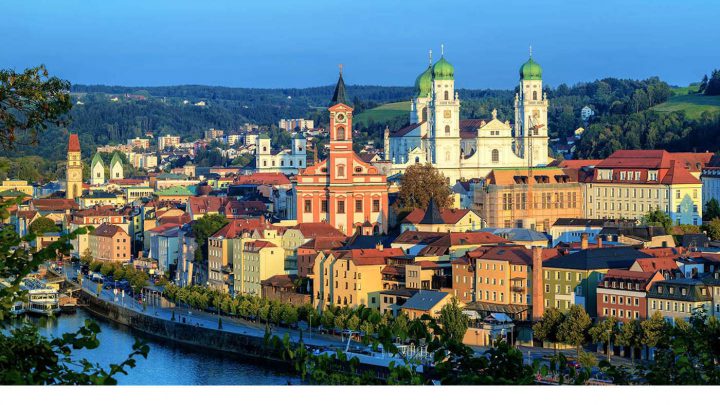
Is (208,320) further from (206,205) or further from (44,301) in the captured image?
(206,205)

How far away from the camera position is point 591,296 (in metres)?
29.5

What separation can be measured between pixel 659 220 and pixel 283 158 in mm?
38330

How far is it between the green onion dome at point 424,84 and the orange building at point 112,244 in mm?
14829

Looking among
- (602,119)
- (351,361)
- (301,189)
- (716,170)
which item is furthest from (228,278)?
(602,119)

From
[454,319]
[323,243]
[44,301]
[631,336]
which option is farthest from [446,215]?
[631,336]

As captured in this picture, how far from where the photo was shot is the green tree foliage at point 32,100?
→ 9.85 meters

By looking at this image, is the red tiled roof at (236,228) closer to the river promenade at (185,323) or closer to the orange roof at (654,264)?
the river promenade at (185,323)

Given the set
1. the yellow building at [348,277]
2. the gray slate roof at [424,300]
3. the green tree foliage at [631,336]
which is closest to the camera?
the green tree foliage at [631,336]

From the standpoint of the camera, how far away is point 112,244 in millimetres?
51000

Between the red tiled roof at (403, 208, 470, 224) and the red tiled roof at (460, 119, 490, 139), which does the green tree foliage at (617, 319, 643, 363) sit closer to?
the red tiled roof at (403, 208, 470, 224)

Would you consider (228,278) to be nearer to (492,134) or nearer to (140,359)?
(140,359)

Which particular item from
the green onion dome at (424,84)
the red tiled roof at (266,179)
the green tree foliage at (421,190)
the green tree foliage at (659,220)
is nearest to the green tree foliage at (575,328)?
the green tree foliage at (659,220)

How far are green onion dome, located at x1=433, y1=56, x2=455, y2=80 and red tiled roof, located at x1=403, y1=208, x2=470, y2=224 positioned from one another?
14.7 m

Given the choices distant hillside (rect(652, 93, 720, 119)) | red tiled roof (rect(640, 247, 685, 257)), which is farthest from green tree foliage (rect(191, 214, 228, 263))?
distant hillside (rect(652, 93, 720, 119))
